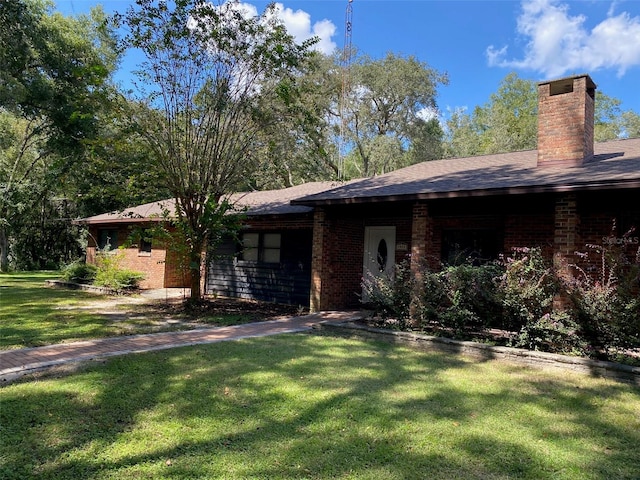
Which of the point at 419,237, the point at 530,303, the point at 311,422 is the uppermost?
the point at 419,237

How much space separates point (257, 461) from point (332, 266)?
792 centimetres

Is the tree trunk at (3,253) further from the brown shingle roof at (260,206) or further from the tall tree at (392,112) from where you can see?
the tall tree at (392,112)

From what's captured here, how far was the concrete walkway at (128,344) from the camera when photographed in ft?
18.0

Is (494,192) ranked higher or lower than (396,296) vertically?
higher

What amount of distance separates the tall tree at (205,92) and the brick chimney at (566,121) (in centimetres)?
555

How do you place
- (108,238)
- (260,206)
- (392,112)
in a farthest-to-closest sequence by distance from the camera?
(392,112)
(108,238)
(260,206)

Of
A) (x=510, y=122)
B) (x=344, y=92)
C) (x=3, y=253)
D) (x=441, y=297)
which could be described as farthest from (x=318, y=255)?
(x=510, y=122)

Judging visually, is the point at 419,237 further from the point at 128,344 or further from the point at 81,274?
the point at 81,274

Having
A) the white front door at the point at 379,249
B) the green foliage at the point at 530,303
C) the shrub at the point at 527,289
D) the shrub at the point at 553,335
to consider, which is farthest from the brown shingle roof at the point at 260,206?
the shrub at the point at 553,335

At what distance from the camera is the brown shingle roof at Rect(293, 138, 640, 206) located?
6949mm

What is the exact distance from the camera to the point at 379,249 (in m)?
11.9

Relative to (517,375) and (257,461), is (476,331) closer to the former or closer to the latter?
(517,375)

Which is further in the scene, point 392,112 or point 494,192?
point 392,112

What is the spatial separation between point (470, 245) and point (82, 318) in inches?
339
